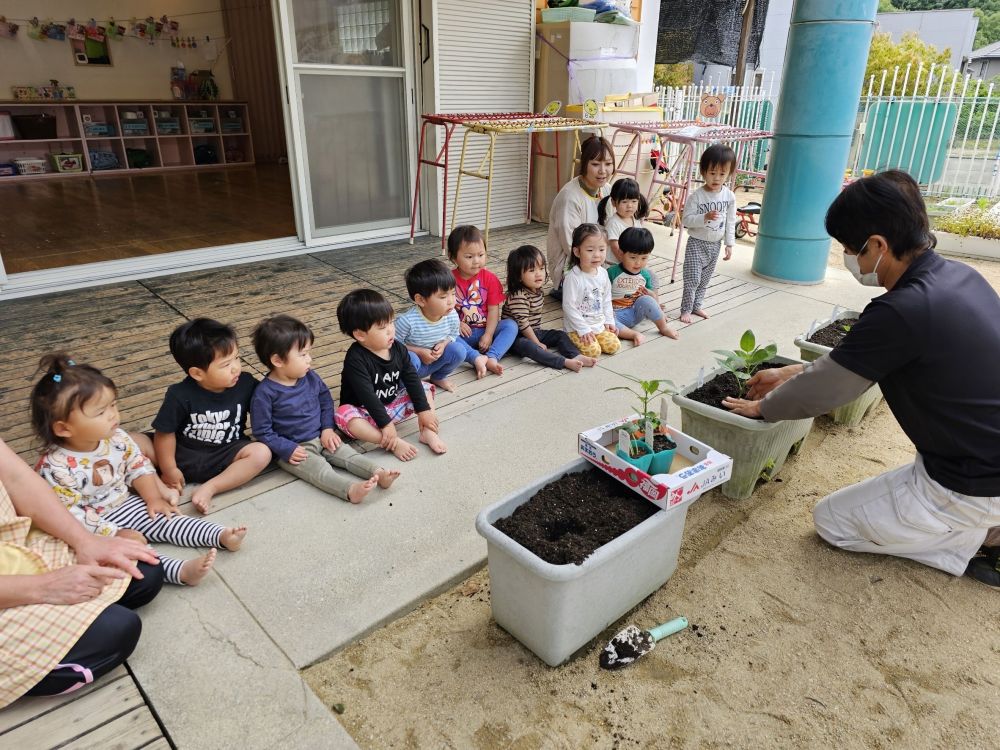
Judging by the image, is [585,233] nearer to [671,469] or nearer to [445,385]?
[445,385]

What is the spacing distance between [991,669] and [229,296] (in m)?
4.09

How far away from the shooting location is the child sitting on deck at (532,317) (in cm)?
348

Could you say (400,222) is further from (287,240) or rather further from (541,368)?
(541,368)

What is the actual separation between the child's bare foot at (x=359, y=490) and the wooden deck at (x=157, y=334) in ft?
1.06

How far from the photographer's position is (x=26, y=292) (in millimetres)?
4164

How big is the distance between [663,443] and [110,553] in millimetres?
1545

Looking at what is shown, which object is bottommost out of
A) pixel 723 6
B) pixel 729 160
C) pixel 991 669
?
pixel 991 669

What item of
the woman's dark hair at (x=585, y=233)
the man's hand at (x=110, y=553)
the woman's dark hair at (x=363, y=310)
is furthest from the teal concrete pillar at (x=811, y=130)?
the man's hand at (x=110, y=553)

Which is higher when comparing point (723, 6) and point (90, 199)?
point (723, 6)

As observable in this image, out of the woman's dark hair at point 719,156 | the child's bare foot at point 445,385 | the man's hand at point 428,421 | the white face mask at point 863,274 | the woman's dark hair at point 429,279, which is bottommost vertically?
the child's bare foot at point 445,385

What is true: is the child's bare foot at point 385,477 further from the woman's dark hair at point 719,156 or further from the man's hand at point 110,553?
the woman's dark hair at point 719,156

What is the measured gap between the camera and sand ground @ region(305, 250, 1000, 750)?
155 centimetres

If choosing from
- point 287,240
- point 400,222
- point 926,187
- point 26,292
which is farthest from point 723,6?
point 26,292

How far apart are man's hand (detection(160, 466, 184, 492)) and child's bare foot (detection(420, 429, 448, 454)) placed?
2.94 feet
